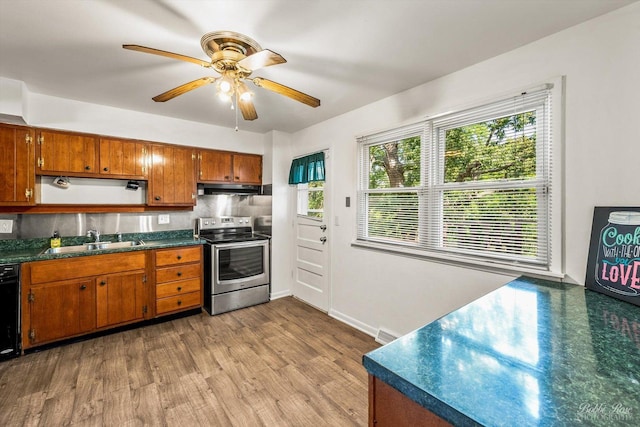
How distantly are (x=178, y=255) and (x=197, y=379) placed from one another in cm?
160

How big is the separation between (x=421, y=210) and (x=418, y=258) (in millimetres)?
450

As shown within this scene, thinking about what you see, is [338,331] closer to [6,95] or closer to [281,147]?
[281,147]

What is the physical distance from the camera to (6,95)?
256 cm

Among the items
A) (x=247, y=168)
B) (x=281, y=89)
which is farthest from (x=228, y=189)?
(x=281, y=89)

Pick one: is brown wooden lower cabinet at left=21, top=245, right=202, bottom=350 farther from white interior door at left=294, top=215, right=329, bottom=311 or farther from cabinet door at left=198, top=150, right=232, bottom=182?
white interior door at left=294, top=215, right=329, bottom=311

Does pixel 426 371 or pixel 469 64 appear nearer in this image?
pixel 426 371

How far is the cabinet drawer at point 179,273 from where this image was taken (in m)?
3.34

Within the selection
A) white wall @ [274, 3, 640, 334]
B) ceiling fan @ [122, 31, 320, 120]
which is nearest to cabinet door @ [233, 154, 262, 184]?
white wall @ [274, 3, 640, 334]

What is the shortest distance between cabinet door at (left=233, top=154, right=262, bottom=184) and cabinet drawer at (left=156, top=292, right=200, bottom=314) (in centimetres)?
169

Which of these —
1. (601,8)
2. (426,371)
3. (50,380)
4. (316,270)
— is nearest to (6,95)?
(50,380)

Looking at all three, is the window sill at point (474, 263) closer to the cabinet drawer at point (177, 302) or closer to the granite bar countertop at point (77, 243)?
the cabinet drawer at point (177, 302)

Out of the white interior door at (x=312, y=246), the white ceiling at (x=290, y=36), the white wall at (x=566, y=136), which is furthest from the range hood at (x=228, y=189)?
the white wall at (x=566, y=136)

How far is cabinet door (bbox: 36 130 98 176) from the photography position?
2926 mm

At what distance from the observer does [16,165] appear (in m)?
2.77
